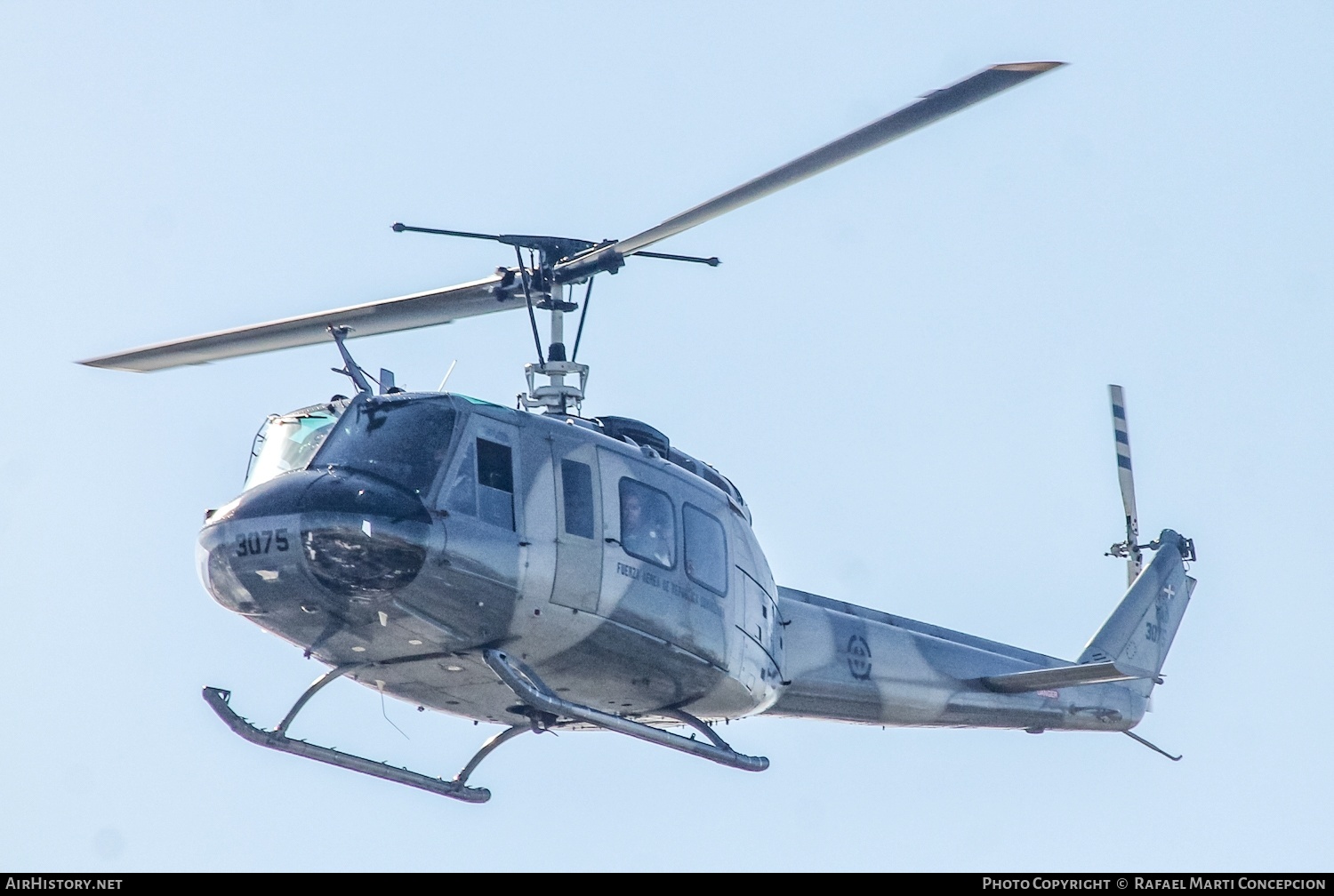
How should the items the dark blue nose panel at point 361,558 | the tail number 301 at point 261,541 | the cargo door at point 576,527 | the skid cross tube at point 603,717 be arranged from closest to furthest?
1. the dark blue nose panel at point 361,558
2. the tail number 301 at point 261,541
3. the skid cross tube at point 603,717
4. the cargo door at point 576,527

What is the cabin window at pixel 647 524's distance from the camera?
52.0 ft

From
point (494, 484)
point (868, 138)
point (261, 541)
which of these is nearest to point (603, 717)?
point (494, 484)

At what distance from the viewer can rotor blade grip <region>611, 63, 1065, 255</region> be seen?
43.3 ft

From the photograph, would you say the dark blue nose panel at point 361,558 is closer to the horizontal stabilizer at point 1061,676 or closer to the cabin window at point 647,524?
the cabin window at point 647,524

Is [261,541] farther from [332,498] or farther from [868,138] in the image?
[868,138]

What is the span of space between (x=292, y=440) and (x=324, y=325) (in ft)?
7.36

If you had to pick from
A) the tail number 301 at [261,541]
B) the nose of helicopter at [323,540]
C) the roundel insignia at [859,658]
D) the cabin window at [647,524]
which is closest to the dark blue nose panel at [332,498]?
the nose of helicopter at [323,540]

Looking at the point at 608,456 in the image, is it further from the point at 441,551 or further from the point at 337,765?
the point at 337,765

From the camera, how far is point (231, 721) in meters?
15.4

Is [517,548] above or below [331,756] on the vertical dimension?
above

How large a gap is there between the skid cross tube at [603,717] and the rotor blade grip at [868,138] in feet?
12.5

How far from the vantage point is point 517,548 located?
14.9 m
